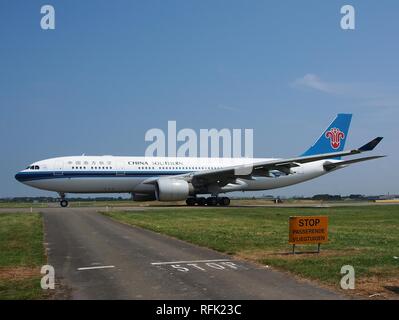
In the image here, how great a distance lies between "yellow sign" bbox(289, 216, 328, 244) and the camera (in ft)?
45.7

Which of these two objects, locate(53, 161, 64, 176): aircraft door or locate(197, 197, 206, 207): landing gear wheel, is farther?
locate(197, 197, 206, 207): landing gear wheel

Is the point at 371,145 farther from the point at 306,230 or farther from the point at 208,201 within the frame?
the point at 306,230

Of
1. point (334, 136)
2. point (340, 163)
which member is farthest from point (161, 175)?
point (334, 136)

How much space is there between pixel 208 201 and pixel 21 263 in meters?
34.0

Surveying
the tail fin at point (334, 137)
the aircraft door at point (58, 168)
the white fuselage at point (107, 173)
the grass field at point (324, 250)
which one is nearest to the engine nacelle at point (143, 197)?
the white fuselage at point (107, 173)

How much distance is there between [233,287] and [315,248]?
6.58 meters

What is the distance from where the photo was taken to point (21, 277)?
35.7 ft

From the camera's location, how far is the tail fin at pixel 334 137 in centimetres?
5266

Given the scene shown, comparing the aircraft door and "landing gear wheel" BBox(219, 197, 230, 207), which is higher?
the aircraft door

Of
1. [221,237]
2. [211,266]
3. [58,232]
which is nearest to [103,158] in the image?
[58,232]

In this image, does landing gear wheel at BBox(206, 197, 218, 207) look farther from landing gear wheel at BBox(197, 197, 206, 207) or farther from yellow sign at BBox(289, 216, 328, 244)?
yellow sign at BBox(289, 216, 328, 244)

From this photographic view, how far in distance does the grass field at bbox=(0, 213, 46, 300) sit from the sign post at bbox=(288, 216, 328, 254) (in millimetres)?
7009

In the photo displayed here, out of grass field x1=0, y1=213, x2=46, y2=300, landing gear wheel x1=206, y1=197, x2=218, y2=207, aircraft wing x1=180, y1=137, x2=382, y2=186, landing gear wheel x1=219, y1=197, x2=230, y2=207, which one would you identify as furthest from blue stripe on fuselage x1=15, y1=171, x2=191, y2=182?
grass field x1=0, y1=213, x2=46, y2=300

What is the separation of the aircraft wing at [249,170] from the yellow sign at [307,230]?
2641cm
